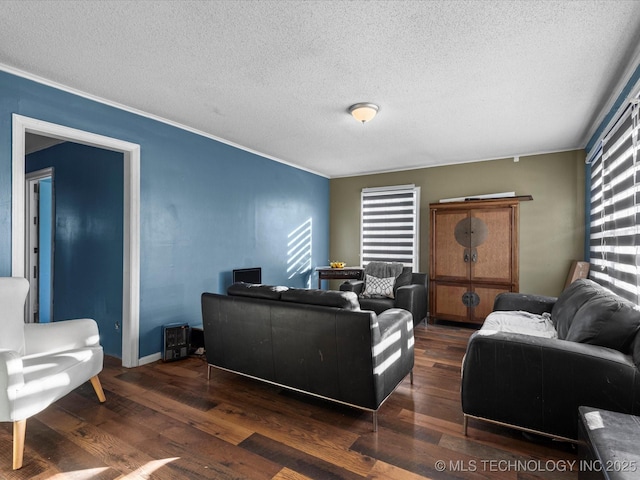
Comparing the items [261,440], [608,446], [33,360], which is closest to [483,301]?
[608,446]

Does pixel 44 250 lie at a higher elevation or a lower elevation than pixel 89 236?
lower

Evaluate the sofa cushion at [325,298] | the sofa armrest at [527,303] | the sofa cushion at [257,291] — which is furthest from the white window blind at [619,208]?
the sofa cushion at [257,291]

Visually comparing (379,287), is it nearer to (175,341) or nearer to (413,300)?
(413,300)

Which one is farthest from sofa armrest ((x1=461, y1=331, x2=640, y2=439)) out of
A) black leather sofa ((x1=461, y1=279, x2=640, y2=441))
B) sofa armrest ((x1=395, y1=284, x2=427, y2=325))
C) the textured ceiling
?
sofa armrest ((x1=395, y1=284, x2=427, y2=325))

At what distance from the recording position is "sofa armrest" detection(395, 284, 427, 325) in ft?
14.1

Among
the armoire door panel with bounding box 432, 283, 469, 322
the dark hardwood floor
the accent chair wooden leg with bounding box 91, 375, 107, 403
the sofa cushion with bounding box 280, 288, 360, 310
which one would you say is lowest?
the dark hardwood floor

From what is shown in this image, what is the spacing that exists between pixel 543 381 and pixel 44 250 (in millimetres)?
5902

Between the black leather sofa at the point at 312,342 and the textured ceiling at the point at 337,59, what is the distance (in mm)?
1655

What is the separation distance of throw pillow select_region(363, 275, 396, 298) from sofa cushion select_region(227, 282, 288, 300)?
2.41 m

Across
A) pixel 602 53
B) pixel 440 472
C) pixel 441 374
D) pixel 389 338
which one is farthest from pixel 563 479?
pixel 602 53

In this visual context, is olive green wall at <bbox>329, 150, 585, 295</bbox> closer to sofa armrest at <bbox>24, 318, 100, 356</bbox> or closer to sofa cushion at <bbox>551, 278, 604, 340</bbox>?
sofa cushion at <bbox>551, 278, 604, 340</bbox>

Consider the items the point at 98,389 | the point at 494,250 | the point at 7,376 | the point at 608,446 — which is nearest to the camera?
the point at 608,446

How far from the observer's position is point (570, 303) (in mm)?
2678

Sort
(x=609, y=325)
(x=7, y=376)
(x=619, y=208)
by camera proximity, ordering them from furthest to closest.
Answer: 1. (x=619, y=208)
2. (x=609, y=325)
3. (x=7, y=376)
